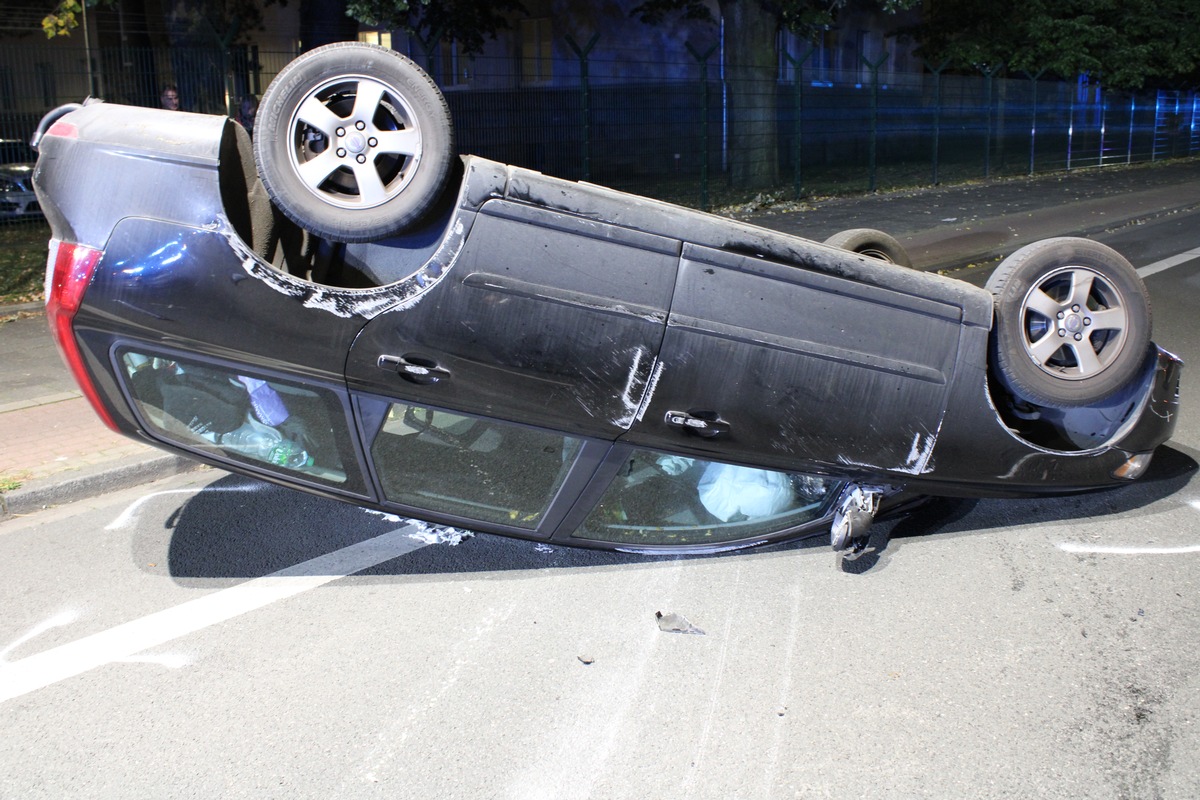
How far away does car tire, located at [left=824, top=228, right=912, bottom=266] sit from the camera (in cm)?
Answer: 554

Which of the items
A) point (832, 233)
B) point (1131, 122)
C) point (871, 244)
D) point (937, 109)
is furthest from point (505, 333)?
point (1131, 122)

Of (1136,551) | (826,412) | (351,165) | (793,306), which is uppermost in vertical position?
(351,165)

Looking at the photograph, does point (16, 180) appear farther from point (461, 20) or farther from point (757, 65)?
point (757, 65)

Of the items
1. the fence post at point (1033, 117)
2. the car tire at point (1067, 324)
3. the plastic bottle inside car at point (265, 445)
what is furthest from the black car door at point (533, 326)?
the fence post at point (1033, 117)

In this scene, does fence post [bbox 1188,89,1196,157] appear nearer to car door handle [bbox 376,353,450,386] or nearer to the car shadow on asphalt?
the car shadow on asphalt

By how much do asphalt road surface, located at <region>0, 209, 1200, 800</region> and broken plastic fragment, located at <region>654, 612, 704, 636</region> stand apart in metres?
0.04

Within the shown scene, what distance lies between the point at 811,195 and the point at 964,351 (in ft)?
52.7

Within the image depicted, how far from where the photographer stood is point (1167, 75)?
112 feet

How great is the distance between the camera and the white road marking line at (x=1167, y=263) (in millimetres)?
11820

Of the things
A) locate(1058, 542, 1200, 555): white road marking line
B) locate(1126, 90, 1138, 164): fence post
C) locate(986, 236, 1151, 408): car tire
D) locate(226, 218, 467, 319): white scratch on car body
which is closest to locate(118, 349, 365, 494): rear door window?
locate(226, 218, 467, 319): white scratch on car body

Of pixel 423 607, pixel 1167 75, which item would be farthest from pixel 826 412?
pixel 1167 75

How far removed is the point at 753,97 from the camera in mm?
18109

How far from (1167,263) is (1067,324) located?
374 inches

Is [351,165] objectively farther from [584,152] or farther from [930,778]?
[584,152]
